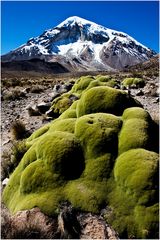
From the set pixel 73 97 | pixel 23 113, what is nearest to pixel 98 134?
pixel 73 97

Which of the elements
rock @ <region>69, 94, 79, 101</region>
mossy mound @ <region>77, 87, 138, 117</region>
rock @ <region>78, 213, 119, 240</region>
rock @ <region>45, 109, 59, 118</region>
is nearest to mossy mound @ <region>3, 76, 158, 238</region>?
rock @ <region>78, 213, 119, 240</region>

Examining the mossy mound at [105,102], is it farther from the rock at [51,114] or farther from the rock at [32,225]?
the rock at [51,114]

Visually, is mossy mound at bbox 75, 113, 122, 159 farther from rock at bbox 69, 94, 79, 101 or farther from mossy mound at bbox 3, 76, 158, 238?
rock at bbox 69, 94, 79, 101

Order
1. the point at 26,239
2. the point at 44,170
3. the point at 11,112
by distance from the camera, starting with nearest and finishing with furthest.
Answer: the point at 26,239
the point at 44,170
the point at 11,112

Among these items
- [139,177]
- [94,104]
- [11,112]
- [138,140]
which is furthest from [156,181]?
[11,112]

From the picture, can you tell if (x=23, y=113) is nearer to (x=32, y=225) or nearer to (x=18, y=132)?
(x=18, y=132)

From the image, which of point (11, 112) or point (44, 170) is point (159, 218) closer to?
point (44, 170)

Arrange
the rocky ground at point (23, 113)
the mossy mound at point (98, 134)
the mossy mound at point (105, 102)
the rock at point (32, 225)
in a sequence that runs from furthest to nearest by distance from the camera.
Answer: the rocky ground at point (23, 113)
the mossy mound at point (105, 102)
the mossy mound at point (98, 134)
the rock at point (32, 225)

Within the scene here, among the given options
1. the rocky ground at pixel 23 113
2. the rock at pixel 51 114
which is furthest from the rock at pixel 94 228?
the rock at pixel 51 114

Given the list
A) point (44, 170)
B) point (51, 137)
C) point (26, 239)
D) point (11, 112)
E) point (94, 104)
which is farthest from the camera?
point (11, 112)
